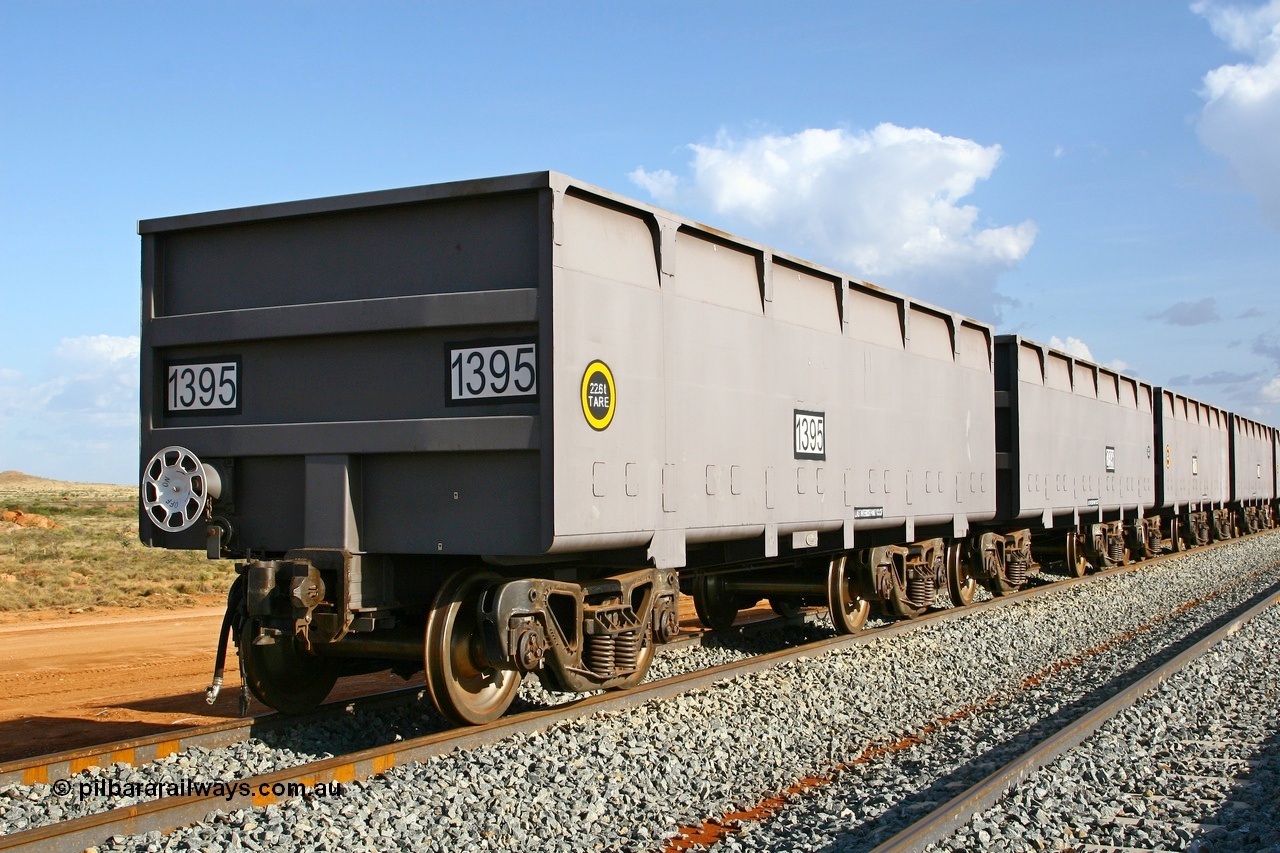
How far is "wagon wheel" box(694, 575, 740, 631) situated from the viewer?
11500 mm

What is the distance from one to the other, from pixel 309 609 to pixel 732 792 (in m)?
2.58

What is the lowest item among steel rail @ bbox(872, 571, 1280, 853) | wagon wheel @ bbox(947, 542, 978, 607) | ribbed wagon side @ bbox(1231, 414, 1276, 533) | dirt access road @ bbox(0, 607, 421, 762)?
dirt access road @ bbox(0, 607, 421, 762)

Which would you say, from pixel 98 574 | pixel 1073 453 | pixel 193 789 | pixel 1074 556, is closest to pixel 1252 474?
pixel 1074 556

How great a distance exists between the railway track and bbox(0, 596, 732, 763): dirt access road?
8.11ft

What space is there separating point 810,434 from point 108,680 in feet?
22.8

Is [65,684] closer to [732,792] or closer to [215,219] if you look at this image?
[215,219]

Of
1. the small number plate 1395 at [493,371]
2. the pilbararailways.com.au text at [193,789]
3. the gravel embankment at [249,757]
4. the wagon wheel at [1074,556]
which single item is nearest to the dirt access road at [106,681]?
the gravel embankment at [249,757]

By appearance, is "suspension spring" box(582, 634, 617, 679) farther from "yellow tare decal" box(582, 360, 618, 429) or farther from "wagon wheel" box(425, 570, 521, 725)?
"yellow tare decal" box(582, 360, 618, 429)

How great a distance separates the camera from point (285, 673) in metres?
7.25

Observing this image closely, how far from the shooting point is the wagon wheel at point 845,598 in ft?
36.1

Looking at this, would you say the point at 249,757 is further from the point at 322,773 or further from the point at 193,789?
the point at 322,773

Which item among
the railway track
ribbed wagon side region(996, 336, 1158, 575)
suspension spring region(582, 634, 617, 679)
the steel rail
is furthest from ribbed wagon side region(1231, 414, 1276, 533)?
suspension spring region(582, 634, 617, 679)

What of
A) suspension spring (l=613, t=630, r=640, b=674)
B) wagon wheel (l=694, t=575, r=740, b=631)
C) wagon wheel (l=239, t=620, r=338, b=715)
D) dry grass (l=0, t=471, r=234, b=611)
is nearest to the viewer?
wagon wheel (l=239, t=620, r=338, b=715)

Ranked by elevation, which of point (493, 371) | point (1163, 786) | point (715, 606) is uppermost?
point (493, 371)
